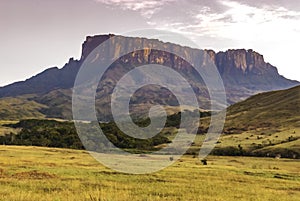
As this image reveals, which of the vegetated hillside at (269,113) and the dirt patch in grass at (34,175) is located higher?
the vegetated hillside at (269,113)

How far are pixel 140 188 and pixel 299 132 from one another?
262 ft

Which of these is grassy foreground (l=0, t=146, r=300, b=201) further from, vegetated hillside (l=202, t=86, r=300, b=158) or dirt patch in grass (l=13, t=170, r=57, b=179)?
vegetated hillside (l=202, t=86, r=300, b=158)

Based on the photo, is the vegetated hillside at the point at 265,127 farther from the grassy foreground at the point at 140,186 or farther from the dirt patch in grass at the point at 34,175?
the dirt patch in grass at the point at 34,175

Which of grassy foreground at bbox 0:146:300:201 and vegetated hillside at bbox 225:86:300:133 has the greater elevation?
vegetated hillside at bbox 225:86:300:133

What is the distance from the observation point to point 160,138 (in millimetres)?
125375

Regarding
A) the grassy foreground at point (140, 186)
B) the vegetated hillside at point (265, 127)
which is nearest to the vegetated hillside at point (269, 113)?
the vegetated hillside at point (265, 127)

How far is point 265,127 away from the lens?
4715 inches

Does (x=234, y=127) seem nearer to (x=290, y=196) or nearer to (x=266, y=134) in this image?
(x=266, y=134)

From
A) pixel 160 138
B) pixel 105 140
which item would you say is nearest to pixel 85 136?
pixel 105 140

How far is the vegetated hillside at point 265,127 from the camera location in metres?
82.7

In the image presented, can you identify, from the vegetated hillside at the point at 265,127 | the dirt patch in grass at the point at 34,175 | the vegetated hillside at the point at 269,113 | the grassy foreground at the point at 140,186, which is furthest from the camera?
the vegetated hillside at the point at 269,113

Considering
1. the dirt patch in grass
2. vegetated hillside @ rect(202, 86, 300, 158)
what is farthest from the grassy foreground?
vegetated hillside @ rect(202, 86, 300, 158)

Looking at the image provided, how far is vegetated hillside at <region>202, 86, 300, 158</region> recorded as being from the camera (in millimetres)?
82688

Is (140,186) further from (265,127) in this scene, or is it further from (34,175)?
(265,127)
